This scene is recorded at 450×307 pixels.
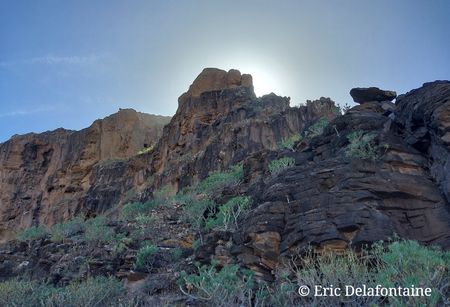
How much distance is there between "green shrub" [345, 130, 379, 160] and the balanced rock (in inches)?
282

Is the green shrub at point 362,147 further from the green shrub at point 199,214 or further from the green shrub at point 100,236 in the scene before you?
the green shrub at point 100,236

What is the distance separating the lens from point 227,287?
9867 millimetres

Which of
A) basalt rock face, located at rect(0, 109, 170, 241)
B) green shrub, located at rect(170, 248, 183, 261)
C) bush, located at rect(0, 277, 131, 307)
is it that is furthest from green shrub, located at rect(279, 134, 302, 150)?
basalt rock face, located at rect(0, 109, 170, 241)

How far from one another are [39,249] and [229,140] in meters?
17.3

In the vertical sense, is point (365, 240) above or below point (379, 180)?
below

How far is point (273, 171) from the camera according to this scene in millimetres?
18422

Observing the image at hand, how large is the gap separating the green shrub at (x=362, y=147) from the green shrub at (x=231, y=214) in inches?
158

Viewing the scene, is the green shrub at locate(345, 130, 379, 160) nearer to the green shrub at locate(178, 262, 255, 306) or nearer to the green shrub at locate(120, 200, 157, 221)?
the green shrub at locate(178, 262, 255, 306)

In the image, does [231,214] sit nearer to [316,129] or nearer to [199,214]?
[199,214]

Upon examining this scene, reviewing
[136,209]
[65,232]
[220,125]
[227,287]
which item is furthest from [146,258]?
[220,125]

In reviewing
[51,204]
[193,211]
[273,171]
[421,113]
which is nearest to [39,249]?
[193,211]

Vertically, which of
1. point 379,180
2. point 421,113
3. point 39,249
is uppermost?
point 421,113

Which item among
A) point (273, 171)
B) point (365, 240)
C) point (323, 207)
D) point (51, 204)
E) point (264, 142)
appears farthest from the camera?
point (51, 204)

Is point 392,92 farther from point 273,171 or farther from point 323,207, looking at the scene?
point 323,207
